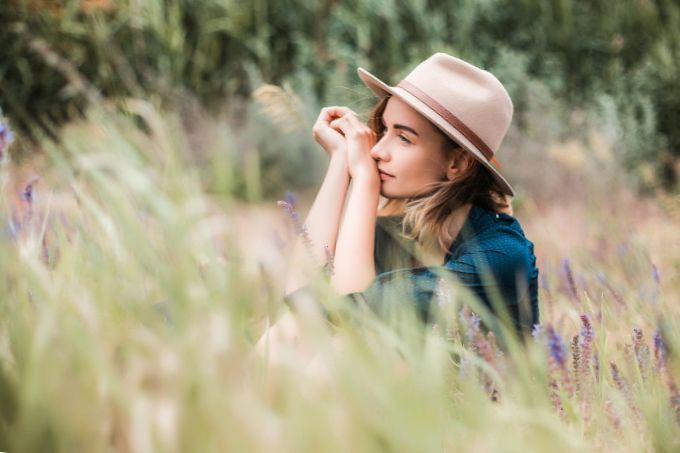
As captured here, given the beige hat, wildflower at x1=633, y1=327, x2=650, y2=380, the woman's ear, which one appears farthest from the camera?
the woman's ear

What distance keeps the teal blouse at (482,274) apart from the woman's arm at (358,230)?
8 centimetres

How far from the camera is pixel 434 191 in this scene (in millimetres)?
2107

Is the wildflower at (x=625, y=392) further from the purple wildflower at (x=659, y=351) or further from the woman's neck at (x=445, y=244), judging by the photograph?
the woman's neck at (x=445, y=244)

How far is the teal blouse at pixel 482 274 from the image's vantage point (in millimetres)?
1761

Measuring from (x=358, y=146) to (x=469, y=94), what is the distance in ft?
1.04

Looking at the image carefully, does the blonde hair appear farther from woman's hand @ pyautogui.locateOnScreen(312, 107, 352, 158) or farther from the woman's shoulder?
woman's hand @ pyautogui.locateOnScreen(312, 107, 352, 158)

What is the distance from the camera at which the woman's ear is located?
213 cm

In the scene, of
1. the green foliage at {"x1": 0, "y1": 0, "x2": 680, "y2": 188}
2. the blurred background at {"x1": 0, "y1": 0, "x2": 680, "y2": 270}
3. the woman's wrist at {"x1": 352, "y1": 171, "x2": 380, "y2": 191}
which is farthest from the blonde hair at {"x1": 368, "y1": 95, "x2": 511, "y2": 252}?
the green foliage at {"x1": 0, "y1": 0, "x2": 680, "y2": 188}

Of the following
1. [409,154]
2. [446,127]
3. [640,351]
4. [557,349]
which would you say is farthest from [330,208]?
[557,349]

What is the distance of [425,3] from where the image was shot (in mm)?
5555

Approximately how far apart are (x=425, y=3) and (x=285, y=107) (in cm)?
387

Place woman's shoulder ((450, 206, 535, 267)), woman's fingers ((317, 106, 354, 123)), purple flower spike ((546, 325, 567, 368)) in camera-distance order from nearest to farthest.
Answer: purple flower spike ((546, 325, 567, 368))
woman's shoulder ((450, 206, 535, 267))
woman's fingers ((317, 106, 354, 123))

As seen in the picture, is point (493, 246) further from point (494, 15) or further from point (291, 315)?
point (494, 15)

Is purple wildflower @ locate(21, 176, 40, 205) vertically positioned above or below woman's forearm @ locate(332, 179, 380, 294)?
above
